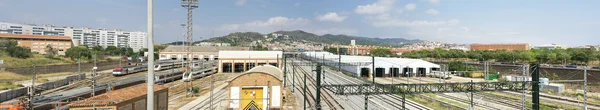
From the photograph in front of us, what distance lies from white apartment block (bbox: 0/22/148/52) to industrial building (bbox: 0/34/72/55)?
36.9 metres

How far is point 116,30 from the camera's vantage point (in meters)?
170

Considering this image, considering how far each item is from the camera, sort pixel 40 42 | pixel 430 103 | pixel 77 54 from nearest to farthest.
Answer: pixel 430 103 → pixel 77 54 → pixel 40 42

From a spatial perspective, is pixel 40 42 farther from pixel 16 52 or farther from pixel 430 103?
pixel 430 103

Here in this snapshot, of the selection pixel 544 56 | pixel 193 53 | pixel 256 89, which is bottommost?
pixel 256 89

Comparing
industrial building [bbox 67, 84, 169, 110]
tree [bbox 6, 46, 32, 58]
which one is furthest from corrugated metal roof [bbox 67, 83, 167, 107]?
tree [bbox 6, 46, 32, 58]

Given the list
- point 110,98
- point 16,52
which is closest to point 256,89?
point 110,98

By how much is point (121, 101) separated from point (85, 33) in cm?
16144

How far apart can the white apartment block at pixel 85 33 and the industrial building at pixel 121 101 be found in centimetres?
12274

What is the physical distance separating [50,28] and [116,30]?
95.3 ft

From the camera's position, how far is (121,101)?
496 inches

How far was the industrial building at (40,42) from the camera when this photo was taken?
8162cm

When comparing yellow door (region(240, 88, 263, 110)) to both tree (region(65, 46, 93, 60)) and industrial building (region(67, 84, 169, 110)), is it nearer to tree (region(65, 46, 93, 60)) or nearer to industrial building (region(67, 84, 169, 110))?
industrial building (region(67, 84, 169, 110))

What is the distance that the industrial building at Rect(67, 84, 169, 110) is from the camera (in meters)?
12.5

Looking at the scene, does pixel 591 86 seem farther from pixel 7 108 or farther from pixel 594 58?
pixel 7 108
